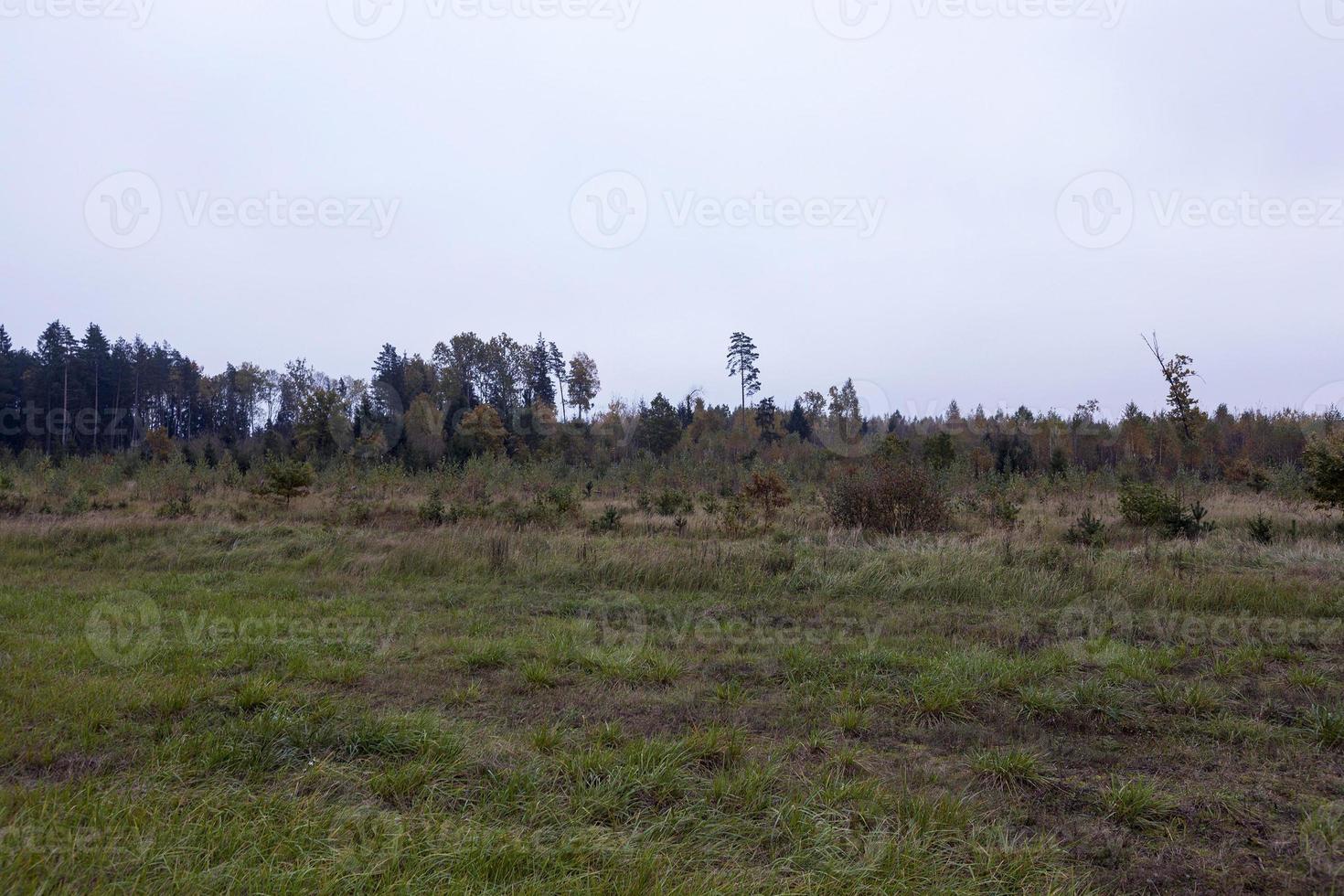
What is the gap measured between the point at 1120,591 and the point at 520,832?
8020mm

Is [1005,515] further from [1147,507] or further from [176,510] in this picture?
[176,510]

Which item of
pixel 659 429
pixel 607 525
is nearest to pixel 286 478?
pixel 607 525

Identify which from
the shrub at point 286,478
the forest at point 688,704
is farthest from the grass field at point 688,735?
the shrub at point 286,478

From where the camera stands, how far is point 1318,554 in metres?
9.73

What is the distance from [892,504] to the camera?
13.7 m

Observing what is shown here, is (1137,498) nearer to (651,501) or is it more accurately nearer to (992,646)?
(992,646)

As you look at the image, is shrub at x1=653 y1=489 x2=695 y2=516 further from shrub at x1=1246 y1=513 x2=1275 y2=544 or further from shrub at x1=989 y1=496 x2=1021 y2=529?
shrub at x1=1246 y1=513 x2=1275 y2=544

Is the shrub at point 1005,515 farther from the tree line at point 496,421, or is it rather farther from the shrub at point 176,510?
the shrub at point 176,510

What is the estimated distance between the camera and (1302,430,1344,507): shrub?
12016 mm

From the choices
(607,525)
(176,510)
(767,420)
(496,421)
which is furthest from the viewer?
(767,420)

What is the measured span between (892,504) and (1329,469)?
727 cm

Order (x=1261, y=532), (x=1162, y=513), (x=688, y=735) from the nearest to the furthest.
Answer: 1. (x=688, y=735)
2. (x=1261, y=532)
3. (x=1162, y=513)

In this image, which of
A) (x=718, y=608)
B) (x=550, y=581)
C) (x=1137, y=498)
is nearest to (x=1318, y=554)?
(x=1137, y=498)

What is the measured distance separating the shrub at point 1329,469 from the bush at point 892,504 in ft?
20.4
